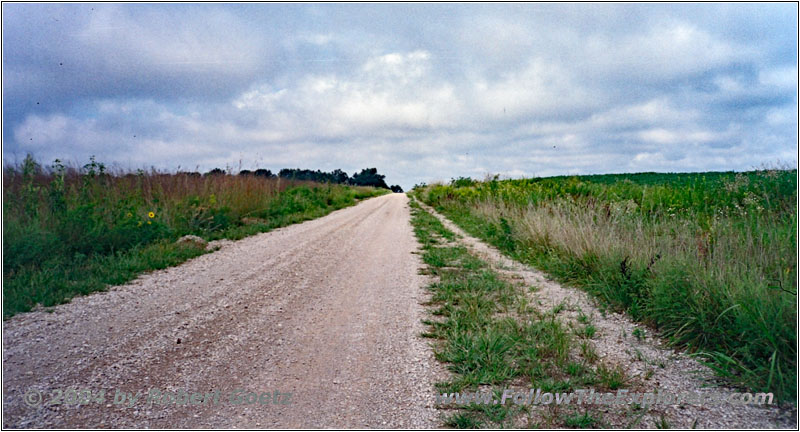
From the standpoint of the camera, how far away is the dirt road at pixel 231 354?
277 cm

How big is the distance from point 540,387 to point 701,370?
49.0 inches

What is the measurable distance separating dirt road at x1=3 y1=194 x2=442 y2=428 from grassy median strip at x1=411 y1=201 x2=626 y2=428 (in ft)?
0.70

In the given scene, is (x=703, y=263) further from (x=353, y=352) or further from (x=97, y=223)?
(x=97, y=223)

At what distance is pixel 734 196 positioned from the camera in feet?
23.9

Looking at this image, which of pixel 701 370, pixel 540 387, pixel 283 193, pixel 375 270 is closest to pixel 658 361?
pixel 701 370

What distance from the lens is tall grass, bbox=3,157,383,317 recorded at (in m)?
5.82

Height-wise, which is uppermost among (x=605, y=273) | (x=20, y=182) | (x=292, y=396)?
(x=20, y=182)

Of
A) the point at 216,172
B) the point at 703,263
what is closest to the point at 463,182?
the point at 216,172

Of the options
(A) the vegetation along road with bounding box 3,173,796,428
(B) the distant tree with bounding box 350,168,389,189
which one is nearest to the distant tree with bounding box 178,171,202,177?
(A) the vegetation along road with bounding box 3,173,796,428

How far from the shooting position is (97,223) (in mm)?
7711

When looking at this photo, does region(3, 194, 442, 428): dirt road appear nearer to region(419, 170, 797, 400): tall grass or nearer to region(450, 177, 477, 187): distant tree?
region(419, 170, 797, 400): tall grass

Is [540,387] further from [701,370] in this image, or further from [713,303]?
[713,303]

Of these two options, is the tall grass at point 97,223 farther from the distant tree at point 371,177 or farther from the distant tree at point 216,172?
the distant tree at point 371,177

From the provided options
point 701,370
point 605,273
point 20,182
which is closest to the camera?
point 701,370
